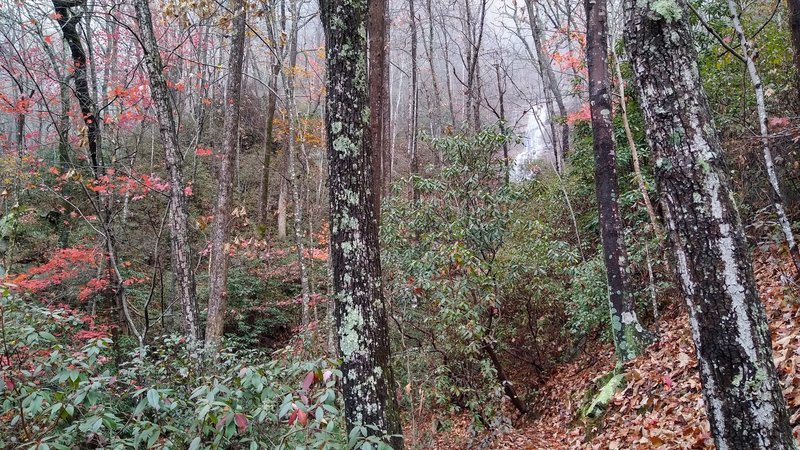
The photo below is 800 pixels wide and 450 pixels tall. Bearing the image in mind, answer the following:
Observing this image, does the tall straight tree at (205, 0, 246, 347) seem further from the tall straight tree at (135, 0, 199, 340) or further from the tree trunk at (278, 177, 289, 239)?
the tree trunk at (278, 177, 289, 239)

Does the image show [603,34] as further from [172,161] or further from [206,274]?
[206,274]

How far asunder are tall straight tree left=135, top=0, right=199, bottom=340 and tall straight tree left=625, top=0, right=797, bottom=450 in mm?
5511

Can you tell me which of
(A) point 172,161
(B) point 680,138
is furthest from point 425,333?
(B) point 680,138

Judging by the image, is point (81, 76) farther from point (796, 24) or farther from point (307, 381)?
point (796, 24)

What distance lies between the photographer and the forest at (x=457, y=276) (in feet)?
7.61

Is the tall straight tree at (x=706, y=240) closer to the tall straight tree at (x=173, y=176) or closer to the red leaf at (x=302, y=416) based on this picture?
the red leaf at (x=302, y=416)

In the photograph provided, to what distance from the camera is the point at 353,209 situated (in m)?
3.67

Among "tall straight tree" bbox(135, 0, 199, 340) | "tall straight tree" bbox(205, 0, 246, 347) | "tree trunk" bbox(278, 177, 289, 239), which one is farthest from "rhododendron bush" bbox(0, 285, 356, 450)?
"tree trunk" bbox(278, 177, 289, 239)

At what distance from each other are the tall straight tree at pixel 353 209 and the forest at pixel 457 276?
0.07ft

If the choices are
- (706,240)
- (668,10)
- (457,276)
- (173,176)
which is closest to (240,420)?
(706,240)

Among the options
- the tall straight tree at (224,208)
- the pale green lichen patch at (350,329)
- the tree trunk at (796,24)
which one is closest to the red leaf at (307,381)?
the pale green lichen patch at (350,329)

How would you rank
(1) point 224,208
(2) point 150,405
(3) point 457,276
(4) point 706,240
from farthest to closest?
(1) point 224,208 < (3) point 457,276 < (2) point 150,405 < (4) point 706,240

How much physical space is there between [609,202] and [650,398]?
7.86 feet

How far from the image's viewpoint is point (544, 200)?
11305mm
